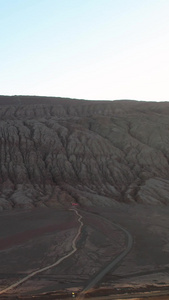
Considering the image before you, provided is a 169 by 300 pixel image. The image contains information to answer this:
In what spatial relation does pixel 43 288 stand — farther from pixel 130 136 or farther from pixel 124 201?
pixel 130 136

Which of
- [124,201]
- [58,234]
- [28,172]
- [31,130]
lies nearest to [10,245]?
[58,234]

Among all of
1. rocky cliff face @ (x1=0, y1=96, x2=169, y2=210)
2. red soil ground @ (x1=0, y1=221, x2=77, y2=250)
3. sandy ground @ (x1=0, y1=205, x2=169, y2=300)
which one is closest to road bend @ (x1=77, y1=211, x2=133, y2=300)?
sandy ground @ (x1=0, y1=205, x2=169, y2=300)

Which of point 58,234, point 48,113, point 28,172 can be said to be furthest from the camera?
point 48,113

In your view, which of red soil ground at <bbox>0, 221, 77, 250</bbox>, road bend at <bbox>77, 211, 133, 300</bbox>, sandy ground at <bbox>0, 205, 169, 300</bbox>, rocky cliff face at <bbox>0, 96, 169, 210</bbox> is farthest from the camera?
rocky cliff face at <bbox>0, 96, 169, 210</bbox>

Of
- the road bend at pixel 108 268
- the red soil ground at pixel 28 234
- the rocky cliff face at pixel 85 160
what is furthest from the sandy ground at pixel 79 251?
the rocky cliff face at pixel 85 160

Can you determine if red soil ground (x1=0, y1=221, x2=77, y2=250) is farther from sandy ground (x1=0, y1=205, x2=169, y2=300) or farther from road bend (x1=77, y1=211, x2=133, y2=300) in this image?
road bend (x1=77, y1=211, x2=133, y2=300)

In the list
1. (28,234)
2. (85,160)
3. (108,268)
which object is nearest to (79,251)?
(108,268)

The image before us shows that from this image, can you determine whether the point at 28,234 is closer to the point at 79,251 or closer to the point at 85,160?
the point at 79,251

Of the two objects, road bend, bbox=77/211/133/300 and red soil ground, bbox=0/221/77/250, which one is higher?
road bend, bbox=77/211/133/300

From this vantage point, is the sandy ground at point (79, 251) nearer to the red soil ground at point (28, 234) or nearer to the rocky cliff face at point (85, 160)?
the red soil ground at point (28, 234)
